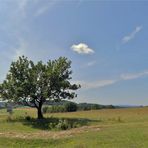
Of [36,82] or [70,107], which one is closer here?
[36,82]

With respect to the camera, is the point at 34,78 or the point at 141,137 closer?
the point at 141,137

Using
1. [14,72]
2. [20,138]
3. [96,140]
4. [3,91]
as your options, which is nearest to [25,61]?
[14,72]

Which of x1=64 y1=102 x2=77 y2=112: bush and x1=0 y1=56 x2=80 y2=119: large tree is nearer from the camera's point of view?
x1=0 y1=56 x2=80 y2=119: large tree

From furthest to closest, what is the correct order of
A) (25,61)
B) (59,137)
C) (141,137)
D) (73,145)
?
(25,61)
(59,137)
(141,137)
(73,145)

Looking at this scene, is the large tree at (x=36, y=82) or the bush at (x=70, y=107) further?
the bush at (x=70, y=107)

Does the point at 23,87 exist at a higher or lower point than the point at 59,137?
higher

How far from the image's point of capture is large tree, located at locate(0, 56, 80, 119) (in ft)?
165

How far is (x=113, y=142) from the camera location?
946 inches

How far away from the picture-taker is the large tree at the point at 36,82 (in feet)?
165

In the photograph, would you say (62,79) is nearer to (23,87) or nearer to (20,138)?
(23,87)

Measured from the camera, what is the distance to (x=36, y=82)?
50844mm

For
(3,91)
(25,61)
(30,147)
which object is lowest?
(30,147)

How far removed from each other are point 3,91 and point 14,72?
3.35 m

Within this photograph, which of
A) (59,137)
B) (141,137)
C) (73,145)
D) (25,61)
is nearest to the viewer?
(73,145)
